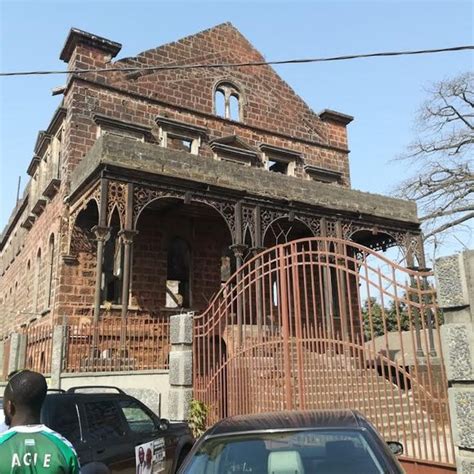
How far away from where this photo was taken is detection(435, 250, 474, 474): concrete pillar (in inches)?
Result: 187

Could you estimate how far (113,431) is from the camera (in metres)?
5.79

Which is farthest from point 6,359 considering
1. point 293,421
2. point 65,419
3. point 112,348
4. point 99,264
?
point 293,421

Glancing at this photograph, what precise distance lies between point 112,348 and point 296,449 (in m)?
8.67

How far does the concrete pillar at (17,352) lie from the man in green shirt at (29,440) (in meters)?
9.73

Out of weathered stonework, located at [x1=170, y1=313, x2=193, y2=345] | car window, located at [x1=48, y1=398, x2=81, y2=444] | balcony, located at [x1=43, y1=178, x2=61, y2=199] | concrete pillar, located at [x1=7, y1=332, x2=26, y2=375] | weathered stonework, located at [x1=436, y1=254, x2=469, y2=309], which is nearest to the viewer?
weathered stonework, located at [x1=436, y1=254, x2=469, y2=309]

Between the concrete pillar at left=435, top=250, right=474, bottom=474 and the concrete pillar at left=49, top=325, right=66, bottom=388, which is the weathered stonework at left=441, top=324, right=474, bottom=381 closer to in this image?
the concrete pillar at left=435, top=250, right=474, bottom=474

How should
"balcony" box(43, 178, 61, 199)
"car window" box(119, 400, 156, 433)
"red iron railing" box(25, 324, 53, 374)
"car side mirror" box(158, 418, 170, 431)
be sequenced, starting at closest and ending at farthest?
"car window" box(119, 400, 156, 433) < "car side mirror" box(158, 418, 170, 431) < "red iron railing" box(25, 324, 53, 374) < "balcony" box(43, 178, 61, 199)

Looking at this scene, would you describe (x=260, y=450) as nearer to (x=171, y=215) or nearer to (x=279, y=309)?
(x=279, y=309)

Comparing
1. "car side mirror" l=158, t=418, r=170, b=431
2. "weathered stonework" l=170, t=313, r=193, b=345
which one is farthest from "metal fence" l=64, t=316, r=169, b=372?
"car side mirror" l=158, t=418, r=170, b=431

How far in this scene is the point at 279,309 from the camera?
770 cm

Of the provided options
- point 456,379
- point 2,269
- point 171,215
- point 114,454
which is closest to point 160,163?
point 171,215

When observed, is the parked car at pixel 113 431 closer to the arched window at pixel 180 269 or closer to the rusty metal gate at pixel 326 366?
the rusty metal gate at pixel 326 366

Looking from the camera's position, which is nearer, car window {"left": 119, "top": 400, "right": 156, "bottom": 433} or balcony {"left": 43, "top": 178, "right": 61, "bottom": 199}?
car window {"left": 119, "top": 400, "right": 156, "bottom": 433}

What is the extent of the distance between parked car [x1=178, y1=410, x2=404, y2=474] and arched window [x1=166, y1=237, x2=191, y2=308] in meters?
13.3
